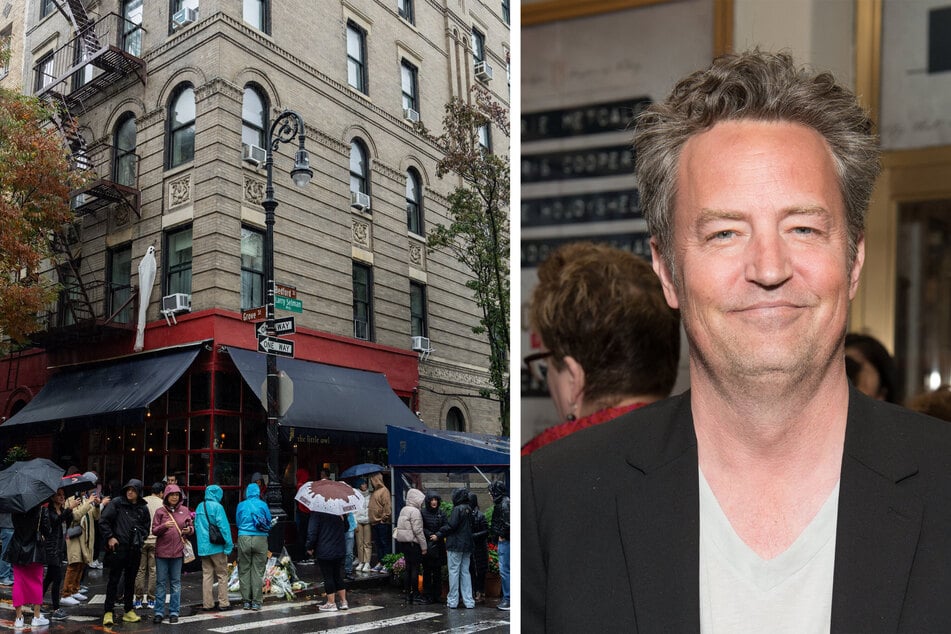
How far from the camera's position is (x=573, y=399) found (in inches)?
66.1

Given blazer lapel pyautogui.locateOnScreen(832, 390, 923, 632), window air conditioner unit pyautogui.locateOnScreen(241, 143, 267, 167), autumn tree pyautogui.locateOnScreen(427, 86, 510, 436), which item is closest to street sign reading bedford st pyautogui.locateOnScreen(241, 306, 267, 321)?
window air conditioner unit pyautogui.locateOnScreen(241, 143, 267, 167)

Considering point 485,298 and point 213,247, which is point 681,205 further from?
point 213,247

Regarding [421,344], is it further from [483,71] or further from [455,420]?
[483,71]

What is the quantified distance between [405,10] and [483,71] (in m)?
0.21

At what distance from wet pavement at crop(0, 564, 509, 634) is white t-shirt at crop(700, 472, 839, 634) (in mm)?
612

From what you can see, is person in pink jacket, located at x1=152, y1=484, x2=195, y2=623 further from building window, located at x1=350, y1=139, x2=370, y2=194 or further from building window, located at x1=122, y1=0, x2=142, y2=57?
building window, located at x1=122, y1=0, x2=142, y2=57

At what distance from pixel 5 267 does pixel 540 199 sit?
1.58 meters

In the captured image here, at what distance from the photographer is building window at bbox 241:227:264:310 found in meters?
1.57

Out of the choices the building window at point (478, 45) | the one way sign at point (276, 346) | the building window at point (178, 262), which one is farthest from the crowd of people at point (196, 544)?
the building window at point (478, 45)

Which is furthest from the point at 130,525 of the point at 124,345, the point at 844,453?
the point at 844,453

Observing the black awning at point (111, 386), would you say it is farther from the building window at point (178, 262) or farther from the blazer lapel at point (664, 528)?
the blazer lapel at point (664, 528)

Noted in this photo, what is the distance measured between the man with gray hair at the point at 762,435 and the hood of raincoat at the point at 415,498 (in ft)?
1.47

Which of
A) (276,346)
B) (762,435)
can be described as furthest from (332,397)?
(762,435)

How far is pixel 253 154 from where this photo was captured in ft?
5.29
